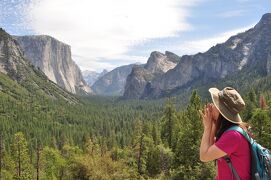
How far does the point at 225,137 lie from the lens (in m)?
6.09

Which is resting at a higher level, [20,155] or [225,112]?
[225,112]

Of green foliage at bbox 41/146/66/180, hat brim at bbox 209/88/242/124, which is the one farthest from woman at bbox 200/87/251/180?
green foliage at bbox 41/146/66/180

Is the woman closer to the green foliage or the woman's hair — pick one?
the woman's hair

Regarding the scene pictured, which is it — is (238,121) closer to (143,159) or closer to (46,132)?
(143,159)

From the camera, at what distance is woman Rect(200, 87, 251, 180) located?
19.9ft

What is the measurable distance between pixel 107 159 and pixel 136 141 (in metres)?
8.30

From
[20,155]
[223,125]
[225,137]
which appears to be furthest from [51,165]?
[225,137]

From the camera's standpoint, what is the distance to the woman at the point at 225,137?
6051 millimetres

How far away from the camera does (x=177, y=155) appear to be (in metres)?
47.9

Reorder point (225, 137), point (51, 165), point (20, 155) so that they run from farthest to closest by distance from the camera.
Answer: point (51, 165) < point (20, 155) < point (225, 137)

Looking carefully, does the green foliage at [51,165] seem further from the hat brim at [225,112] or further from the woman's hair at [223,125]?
the hat brim at [225,112]

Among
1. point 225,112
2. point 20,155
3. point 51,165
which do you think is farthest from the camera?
point 51,165

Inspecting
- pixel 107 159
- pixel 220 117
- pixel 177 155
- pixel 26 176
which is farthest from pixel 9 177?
pixel 220 117

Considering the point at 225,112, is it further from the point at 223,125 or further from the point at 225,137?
the point at 225,137
